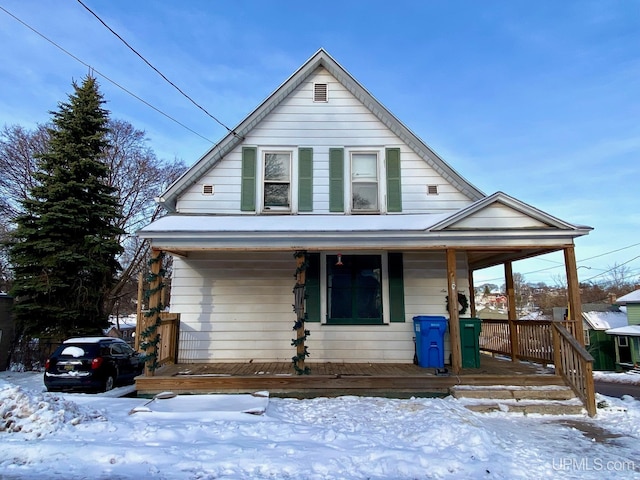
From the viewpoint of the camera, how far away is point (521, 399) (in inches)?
260

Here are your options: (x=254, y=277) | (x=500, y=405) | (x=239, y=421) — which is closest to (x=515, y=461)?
(x=500, y=405)

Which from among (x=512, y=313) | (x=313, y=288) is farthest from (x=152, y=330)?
(x=512, y=313)

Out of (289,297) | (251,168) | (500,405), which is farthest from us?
(251,168)

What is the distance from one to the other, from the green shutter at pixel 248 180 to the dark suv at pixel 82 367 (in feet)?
15.1

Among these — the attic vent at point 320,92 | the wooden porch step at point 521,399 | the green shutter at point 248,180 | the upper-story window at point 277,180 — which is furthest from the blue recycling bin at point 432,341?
the attic vent at point 320,92

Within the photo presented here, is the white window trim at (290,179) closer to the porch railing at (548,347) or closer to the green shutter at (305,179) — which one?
the green shutter at (305,179)

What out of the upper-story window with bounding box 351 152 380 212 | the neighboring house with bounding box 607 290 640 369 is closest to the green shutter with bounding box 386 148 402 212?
the upper-story window with bounding box 351 152 380 212

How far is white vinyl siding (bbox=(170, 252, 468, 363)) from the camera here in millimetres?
8578

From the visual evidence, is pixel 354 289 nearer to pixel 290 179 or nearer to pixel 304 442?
pixel 290 179

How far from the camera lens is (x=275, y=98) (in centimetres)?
941

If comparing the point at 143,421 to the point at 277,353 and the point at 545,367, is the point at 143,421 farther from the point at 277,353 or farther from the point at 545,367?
the point at 545,367

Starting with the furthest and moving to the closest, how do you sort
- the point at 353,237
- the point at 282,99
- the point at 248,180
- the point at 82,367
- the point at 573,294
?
1. the point at 282,99
2. the point at 248,180
3. the point at 82,367
4. the point at 353,237
5. the point at 573,294

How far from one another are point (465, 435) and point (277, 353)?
4.71 metres

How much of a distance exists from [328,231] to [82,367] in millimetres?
6849
